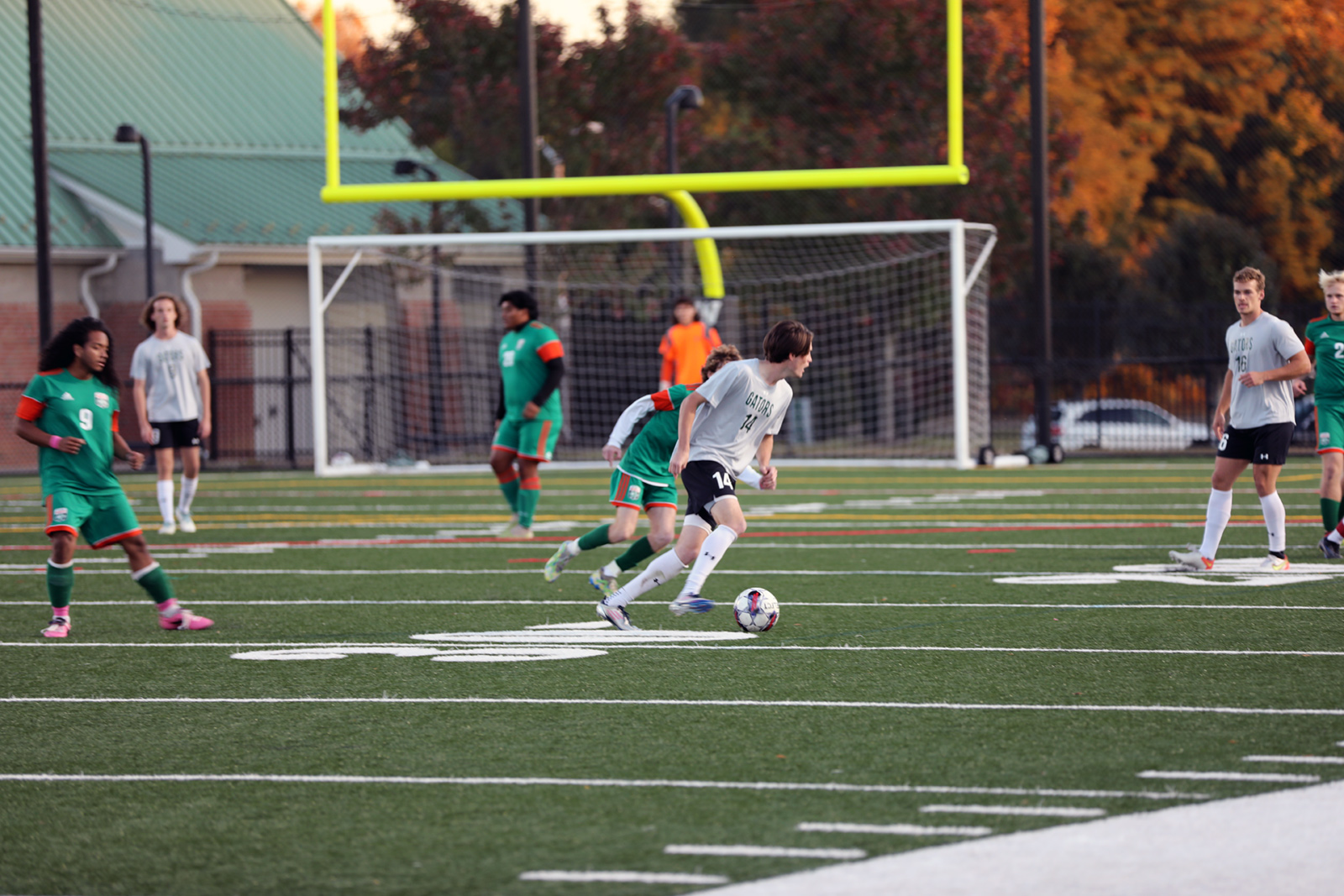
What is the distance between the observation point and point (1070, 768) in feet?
19.1

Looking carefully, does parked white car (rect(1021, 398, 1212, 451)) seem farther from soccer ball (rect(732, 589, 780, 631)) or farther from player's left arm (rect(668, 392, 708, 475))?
player's left arm (rect(668, 392, 708, 475))

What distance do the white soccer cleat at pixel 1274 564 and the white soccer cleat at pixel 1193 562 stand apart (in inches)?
13.3

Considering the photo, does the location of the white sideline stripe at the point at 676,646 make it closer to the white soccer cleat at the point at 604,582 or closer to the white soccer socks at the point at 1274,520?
the white soccer cleat at the point at 604,582

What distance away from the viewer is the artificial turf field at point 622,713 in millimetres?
5117

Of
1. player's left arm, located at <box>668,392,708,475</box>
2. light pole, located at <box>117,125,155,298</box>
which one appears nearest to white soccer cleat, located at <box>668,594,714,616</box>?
player's left arm, located at <box>668,392,708,475</box>

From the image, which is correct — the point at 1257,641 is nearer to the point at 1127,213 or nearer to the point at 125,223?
the point at 125,223

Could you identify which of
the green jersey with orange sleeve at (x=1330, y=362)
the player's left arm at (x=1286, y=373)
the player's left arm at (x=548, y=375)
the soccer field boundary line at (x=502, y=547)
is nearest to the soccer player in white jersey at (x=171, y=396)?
the soccer field boundary line at (x=502, y=547)

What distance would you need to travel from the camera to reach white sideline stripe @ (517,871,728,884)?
466cm

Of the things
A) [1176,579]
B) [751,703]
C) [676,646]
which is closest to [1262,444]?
[1176,579]

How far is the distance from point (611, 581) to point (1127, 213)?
112 ft

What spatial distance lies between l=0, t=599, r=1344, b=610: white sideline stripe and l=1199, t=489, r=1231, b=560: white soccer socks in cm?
139

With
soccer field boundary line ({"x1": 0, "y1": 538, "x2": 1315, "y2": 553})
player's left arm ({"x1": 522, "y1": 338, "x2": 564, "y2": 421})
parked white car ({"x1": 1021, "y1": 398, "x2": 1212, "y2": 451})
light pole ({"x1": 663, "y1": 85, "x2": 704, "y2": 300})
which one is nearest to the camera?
soccer field boundary line ({"x1": 0, "y1": 538, "x2": 1315, "y2": 553})

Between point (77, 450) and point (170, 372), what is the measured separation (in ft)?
22.3

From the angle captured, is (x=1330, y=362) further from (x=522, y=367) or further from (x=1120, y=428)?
(x=1120, y=428)
